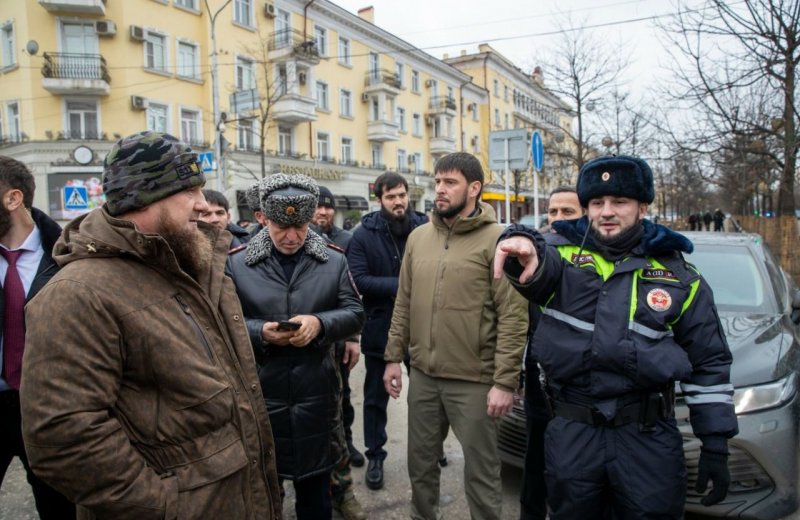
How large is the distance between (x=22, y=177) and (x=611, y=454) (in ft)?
9.80

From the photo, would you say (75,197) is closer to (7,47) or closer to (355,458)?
Answer: (7,47)

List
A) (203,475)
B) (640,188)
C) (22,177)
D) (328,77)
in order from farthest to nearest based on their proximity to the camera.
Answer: (328,77) < (22,177) < (640,188) < (203,475)

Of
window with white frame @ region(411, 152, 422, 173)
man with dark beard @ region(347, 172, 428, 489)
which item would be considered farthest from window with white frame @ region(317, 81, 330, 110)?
man with dark beard @ region(347, 172, 428, 489)

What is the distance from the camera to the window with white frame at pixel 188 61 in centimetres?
2322

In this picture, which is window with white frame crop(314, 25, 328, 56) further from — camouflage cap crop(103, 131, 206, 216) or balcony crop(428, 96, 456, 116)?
camouflage cap crop(103, 131, 206, 216)

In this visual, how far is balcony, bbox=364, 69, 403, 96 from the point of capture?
32.9 meters

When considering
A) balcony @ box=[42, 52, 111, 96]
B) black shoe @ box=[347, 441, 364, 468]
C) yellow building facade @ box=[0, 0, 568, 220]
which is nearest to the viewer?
black shoe @ box=[347, 441, 364, 468]

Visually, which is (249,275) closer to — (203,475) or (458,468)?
(203,475)

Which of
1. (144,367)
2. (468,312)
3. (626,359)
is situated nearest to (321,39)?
(468,312)

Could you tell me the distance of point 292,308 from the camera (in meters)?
2.70

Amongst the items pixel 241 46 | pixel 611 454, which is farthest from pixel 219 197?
pixel 241 46

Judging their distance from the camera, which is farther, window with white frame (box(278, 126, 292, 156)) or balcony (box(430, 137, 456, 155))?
balcony (box(430, 137, 456, 155))

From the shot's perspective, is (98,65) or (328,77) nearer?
(98,65)

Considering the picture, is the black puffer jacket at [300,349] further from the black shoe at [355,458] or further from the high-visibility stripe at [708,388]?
the high-visibility stripe at [708,388]
